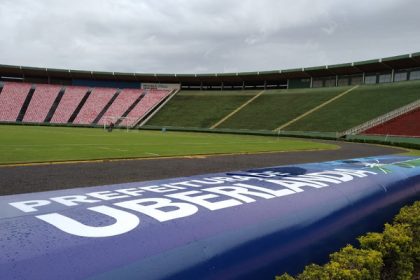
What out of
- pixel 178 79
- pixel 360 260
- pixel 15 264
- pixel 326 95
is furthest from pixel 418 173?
pixel 178 79

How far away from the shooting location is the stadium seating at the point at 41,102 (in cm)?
6550

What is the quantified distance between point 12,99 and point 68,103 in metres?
10.0

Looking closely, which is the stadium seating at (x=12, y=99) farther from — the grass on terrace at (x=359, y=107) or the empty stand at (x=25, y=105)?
the grass on terrace at (x=359, y=107)

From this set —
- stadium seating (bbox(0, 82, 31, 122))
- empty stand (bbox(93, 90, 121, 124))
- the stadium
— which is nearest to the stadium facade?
stadium seating (bbox(0, 82, 31, 122))

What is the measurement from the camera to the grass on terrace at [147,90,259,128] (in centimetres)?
6100

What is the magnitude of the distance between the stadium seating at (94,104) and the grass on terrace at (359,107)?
1471 inches

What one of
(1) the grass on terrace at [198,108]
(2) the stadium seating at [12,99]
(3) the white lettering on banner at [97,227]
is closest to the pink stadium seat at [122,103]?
(1) the grass on terrace at [198,108]

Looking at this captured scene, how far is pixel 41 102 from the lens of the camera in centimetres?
6938

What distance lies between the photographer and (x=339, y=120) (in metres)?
47.7

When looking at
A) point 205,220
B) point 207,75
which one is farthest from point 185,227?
point 207,75

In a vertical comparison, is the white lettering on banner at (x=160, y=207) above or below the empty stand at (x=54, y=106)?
below

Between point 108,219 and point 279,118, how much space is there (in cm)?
5374

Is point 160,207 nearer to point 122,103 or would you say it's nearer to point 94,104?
point 122,103

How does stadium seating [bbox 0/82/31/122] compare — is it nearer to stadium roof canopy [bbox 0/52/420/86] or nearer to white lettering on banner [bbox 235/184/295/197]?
stadium roof canopy [bbox 0/52/420/86]
